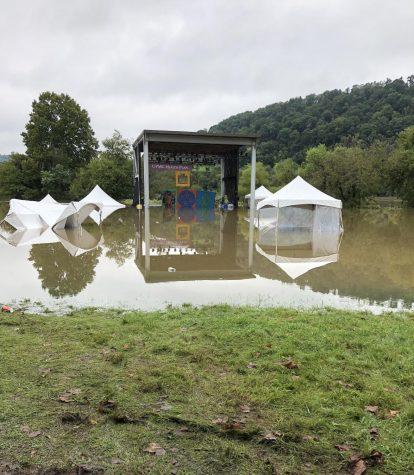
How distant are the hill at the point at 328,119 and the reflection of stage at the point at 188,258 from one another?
40040mm

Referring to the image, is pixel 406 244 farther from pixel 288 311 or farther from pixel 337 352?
pixel 337 352

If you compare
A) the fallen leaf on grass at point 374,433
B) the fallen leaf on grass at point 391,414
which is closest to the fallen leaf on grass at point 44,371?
the fallen leaf on grass at point 374,433

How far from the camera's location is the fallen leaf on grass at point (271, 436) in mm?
2184

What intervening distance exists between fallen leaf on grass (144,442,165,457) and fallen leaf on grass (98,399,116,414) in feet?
1.47

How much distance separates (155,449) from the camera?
209 centimetres

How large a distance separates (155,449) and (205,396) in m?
0.64

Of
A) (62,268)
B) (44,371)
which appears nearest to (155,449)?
(44,371)

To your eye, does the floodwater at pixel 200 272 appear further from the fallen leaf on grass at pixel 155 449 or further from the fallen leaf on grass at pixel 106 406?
the fallen leaf on grass at pixel 155 449

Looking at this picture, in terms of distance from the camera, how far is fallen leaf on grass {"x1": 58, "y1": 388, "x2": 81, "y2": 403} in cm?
256

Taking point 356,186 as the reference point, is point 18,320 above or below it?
below

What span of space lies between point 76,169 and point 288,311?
36843 mm

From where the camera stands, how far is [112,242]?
11.8m

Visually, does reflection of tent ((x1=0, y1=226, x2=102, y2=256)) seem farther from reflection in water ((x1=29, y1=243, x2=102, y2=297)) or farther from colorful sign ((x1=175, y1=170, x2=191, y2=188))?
colorful sign ((x1=175, y1=170, x2=191, y2=188))

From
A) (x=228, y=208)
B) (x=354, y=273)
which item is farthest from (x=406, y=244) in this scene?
(x=228, y=208)
